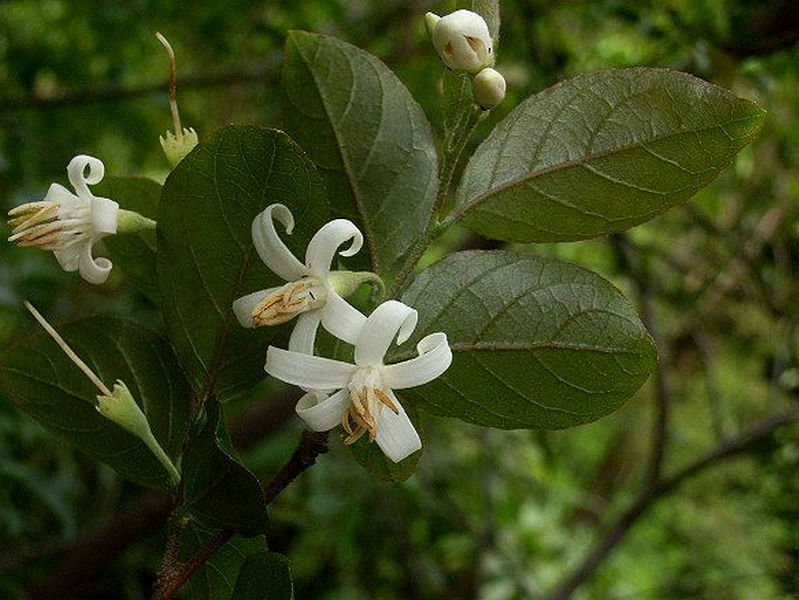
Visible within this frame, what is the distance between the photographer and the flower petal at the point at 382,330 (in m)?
0.36

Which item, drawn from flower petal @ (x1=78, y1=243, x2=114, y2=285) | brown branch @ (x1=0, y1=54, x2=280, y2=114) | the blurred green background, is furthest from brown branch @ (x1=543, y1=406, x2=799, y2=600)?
flower petal @ (x1=78, y1=243, x2=114, y2=285)

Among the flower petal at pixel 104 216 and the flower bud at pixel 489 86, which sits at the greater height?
the flower bud at pixel 489 86

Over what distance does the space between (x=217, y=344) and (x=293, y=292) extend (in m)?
0.07

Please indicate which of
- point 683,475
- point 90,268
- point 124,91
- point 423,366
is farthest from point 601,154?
point 124,91

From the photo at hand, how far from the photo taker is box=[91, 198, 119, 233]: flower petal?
40cm

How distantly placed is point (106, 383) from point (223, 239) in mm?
106

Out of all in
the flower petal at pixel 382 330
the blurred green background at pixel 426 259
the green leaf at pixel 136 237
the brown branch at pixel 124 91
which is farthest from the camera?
the brown branch at pixel 124 91

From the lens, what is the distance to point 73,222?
16.0 inches

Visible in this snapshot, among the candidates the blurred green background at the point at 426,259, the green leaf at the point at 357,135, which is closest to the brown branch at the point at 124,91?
the blurred green background at the point at 426,259

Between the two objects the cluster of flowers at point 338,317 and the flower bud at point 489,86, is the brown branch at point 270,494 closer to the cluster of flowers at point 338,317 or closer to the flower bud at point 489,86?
the cluster of flowers at point 338,317

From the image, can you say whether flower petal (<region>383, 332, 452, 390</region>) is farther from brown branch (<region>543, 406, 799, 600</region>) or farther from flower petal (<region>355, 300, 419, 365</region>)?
brown branch (<region>543, 406, 799, 600</region>)

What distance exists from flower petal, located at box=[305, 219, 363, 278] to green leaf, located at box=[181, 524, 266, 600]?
126 mm

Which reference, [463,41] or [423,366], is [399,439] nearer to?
[423,366]

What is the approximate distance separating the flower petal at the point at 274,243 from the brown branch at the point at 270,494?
0.07 meters
